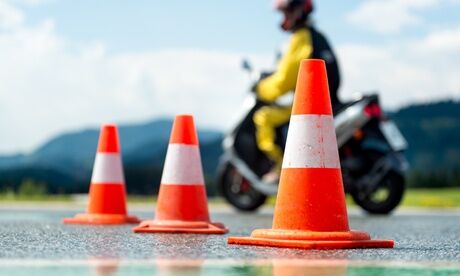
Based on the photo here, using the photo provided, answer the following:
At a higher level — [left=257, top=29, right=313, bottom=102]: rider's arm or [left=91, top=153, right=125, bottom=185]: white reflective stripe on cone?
[left=257, top=29, right=313, bottom=102]: rider's arm

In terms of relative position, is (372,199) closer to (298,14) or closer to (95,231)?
(298,14)

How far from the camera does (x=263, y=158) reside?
1419 centimetres

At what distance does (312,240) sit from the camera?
21.3 feet

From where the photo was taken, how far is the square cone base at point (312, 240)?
20.8ft

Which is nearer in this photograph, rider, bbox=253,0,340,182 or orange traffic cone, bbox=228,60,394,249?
orange traffic cone, bbox=228,60,394,249

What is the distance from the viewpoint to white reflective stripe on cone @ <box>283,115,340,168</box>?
6832mm

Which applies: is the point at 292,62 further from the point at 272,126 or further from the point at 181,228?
the point at 181,228

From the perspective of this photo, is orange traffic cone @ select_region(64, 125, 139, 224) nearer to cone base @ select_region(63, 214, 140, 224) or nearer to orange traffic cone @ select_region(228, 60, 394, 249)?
cone base @ select_region(63, 214, 140, 224)

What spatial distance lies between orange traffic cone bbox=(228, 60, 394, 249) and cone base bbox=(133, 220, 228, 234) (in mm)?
1290

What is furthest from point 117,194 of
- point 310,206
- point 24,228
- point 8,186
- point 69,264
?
point 8,186

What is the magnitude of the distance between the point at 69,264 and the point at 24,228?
12.0ft

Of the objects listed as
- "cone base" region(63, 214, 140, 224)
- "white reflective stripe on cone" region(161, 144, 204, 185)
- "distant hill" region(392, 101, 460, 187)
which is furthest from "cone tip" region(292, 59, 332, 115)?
"distant hill" region(392, 101, 460, 187)

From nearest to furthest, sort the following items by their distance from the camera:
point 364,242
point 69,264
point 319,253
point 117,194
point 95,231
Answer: point 69,264, point 319,253, point 364,242, point 95,231, point 117,194

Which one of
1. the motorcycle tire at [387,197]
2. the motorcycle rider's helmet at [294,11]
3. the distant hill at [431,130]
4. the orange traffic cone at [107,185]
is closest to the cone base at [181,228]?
the orange traffic cone at [107,185]
